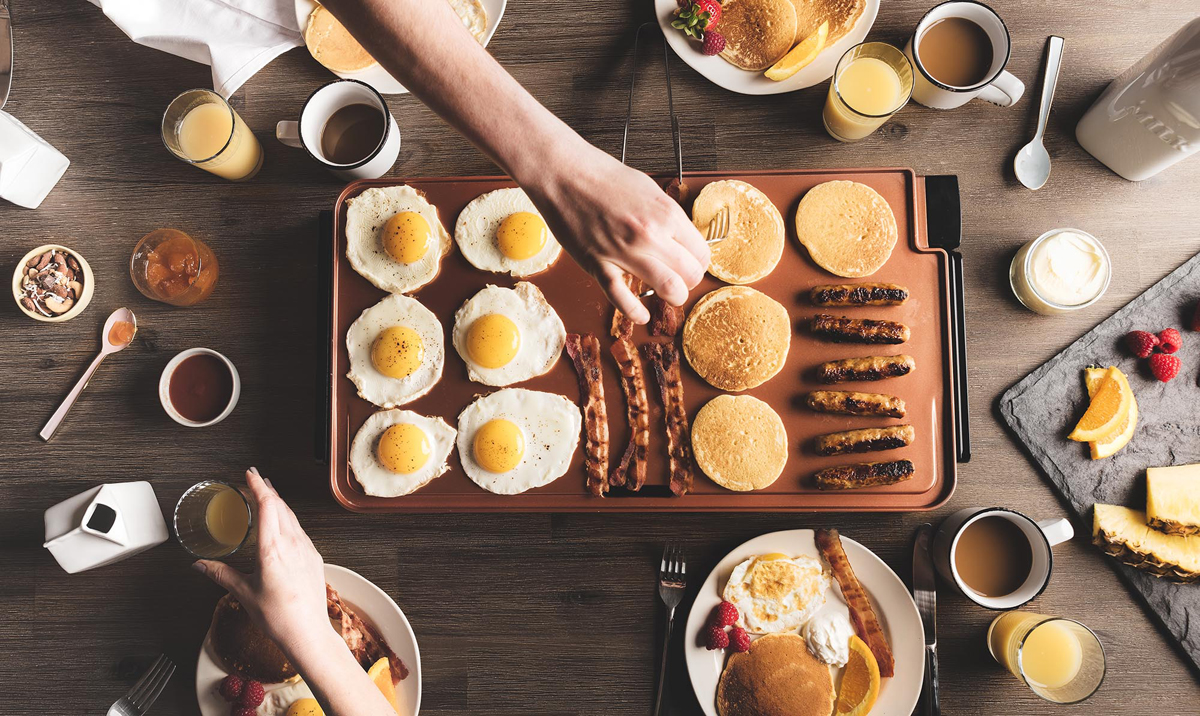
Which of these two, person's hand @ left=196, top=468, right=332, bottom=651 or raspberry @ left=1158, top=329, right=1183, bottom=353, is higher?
raspberry @ left=1158, top=329, right=1183, bottom=353

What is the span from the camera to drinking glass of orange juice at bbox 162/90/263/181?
2350mm

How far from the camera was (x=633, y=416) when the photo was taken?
229cm

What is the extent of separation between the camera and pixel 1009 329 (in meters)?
2.38

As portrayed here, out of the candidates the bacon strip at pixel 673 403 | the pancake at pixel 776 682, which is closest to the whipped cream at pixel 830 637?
the pancake at pixel 776 682

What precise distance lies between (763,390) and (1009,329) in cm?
92

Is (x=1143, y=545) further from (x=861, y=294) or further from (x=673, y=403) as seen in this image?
(x=673, y=403)

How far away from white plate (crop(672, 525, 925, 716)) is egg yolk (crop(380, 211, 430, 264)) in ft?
4.83

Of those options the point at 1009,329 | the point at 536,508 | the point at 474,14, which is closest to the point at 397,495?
the point at 536,508

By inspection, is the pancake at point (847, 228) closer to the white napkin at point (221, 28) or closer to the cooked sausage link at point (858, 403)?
the cooked sausage link at point (858, 403)

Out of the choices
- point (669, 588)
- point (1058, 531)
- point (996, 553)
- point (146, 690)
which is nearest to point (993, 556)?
point (996, 553)

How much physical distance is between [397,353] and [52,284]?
4.40 feet

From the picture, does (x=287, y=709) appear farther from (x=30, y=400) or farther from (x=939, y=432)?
(x=939, y=432)

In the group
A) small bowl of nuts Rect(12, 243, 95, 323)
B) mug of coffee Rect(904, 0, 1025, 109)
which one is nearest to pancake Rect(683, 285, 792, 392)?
mug of coffee Rect(904, 0, 1025, 109)

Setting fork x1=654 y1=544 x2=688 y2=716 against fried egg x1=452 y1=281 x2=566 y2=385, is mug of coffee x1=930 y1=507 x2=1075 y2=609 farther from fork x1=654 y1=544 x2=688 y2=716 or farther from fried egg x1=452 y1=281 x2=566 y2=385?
fried egg x1=452 y1=281 x2=566 y2=385
